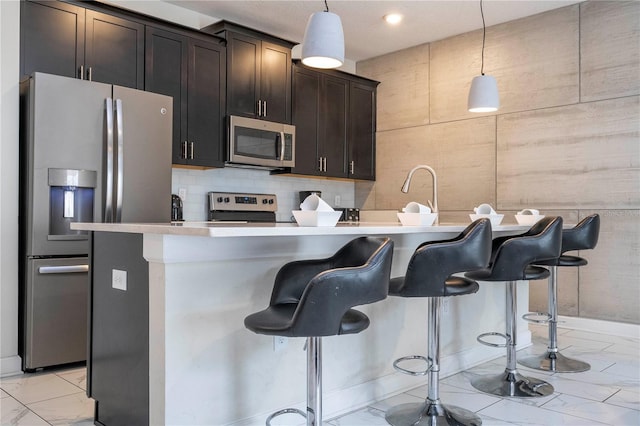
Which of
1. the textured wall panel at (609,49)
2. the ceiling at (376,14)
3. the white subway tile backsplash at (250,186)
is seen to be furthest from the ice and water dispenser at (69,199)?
the textured wall panel at (609,49)

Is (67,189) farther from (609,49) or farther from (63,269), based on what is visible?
(609,49)

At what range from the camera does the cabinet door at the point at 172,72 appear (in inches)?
168

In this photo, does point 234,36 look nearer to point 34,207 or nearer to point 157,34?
point 157,34

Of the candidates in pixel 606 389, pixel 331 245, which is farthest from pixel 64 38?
pixel 606 389

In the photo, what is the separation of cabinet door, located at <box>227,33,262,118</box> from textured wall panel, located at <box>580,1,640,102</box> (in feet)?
9.81

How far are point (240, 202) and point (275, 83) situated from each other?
123 cm

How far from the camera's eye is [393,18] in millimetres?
5137

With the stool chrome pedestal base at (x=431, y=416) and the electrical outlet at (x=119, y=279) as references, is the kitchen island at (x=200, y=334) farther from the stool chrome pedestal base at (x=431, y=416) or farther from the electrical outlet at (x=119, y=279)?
the stool chrome pedestal base at (x=431, y=416)

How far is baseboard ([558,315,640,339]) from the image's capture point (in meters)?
4.41

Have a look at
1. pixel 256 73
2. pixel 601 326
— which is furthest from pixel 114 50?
pixel 601 326

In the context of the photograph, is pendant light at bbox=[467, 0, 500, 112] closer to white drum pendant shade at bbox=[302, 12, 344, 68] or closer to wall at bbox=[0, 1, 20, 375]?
white drum pendant shade at bbox=[302, 12, 344, 68]

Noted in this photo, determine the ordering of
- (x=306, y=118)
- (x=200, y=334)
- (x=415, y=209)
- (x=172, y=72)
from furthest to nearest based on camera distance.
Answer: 1. (x=306, y=118)
2. (x=172, y=72)
3. (x=415, y=209)
4. (x=200, y=334)

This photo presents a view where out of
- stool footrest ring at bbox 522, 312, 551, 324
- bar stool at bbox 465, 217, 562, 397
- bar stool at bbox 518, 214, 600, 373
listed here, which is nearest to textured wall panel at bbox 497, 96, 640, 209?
bar stool at bbox 518, 214, 600, 373

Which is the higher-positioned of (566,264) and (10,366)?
(566,264)
